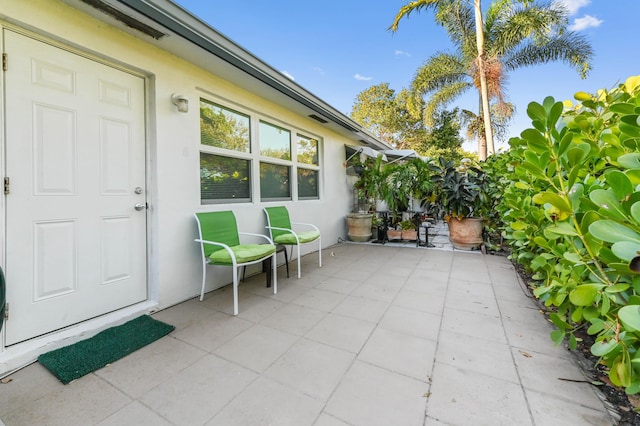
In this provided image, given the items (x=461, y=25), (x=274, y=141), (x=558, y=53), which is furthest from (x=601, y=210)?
(x=461, y=25)

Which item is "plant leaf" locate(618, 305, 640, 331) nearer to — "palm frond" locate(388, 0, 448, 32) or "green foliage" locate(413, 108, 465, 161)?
"palm frond" locate(388, 0, 448, 32)

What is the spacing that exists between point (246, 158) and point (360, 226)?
337cm

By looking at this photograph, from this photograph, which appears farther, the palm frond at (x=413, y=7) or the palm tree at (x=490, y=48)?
the palm frond at (x=413, y=7)

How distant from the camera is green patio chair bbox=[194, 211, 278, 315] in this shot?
2591 millimetres

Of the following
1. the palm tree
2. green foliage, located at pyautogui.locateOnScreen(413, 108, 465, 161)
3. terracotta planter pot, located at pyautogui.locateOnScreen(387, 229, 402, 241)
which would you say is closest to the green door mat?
Answer: terracotta planter pot, located at pyautogui.locateOnScreen(387, 229, 402, 241)

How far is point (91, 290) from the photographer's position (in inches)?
88.8

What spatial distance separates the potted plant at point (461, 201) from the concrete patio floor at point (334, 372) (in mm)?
2522

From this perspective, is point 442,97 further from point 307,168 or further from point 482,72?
point 307,168

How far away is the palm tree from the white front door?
9143 millimetres

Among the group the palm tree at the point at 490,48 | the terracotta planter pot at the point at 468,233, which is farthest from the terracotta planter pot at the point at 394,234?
the palm tree at the point at 490,48

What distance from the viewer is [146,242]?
8.71 feet

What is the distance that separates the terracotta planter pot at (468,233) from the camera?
5.18m

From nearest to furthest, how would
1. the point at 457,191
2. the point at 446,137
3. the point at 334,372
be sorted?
the point at 334,372, the point at 457,191, the point at 446,137

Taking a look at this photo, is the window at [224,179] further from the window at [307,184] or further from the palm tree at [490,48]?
the palm tree at [490,48]
